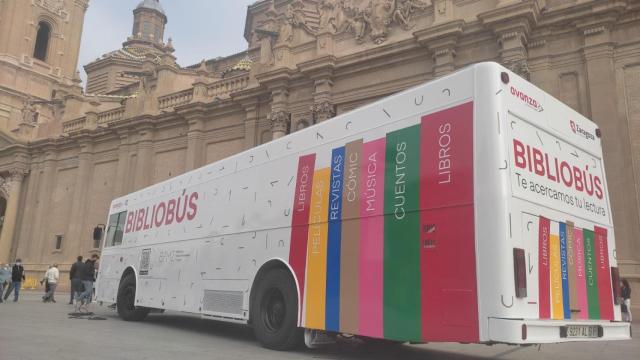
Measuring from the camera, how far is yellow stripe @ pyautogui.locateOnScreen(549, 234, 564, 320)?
5.45 meters

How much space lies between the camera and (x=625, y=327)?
6.42m

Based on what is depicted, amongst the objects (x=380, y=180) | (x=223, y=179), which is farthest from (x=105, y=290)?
(x=380, y=180)

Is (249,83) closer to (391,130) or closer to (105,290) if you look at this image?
(105,290)

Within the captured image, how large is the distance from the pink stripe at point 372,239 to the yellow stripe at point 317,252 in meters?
0.78

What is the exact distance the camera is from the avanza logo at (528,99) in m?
5.75

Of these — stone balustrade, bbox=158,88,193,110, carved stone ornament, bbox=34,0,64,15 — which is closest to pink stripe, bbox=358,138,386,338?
stone balustrade, bbox=158,88,193,110

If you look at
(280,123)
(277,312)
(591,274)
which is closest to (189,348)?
(277,312)

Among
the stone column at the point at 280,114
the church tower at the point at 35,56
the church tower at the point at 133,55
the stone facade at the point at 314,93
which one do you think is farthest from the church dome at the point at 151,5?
the stone column at the point at 280,114

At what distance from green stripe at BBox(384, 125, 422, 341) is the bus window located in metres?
10.1

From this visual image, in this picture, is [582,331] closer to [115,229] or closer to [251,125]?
[115,229]

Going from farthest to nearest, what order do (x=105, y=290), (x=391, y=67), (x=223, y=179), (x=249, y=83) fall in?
(x=249, y=83)
(x=391, y=67)
(x=105, y=290)
(x=223, y=179)

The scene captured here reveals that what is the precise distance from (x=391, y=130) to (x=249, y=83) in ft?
62.0

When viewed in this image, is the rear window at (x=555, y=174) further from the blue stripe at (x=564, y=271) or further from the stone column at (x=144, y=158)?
the stone column at (x=144, y=158)

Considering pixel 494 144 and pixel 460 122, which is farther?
pixel 460 122
